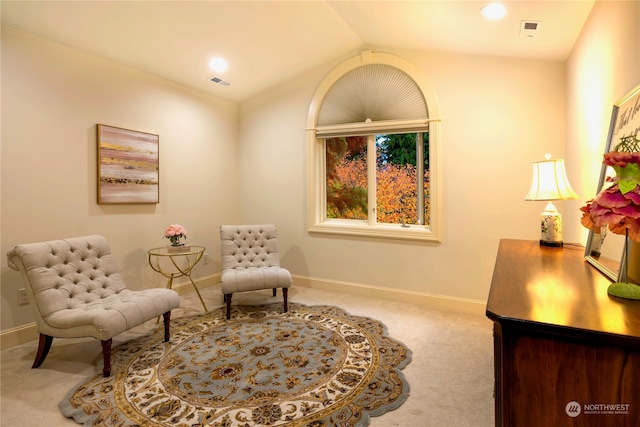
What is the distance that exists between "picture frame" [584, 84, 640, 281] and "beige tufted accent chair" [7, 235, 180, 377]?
2709 mm

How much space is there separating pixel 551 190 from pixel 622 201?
1.29 m

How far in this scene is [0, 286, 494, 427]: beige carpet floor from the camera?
1812 mm

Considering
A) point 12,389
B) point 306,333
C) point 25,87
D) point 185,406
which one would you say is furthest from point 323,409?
point 25,87

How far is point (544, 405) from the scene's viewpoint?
0.87m

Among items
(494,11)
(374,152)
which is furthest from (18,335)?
(494,11)

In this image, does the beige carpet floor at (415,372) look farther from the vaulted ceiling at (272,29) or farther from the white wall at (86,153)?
the vaulted ceiling at (272,29)

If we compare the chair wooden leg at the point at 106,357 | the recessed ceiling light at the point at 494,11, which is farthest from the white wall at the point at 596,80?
the chair wooden leg at the point at 106,357

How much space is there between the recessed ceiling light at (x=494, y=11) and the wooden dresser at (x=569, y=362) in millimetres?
2120

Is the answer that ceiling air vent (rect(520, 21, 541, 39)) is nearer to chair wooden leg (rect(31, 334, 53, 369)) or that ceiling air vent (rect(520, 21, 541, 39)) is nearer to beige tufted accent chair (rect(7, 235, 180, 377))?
beige tufted accent chair (rect(7, 235, 180, 377))

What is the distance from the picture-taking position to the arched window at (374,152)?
3.62 meters

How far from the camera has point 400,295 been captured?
12.3ft

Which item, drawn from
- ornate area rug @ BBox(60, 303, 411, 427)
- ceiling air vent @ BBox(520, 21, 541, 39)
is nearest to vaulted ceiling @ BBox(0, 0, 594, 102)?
ceiling air vent @ BBox(520, 21, 541, 39)

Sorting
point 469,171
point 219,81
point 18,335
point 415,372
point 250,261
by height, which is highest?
point 219,81
